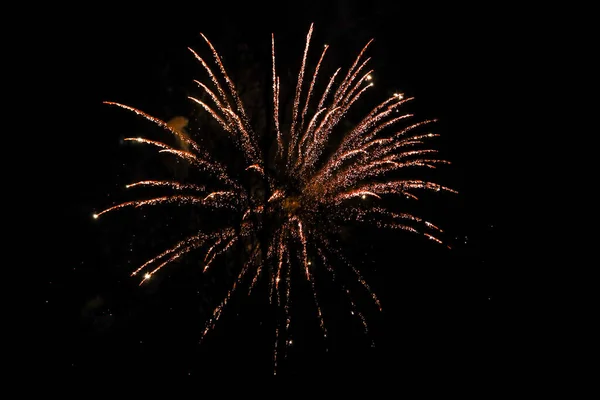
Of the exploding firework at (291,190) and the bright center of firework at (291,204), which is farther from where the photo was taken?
the bright center of firework at (291,204)

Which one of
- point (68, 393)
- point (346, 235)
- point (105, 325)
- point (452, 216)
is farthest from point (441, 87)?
point (68, 393)

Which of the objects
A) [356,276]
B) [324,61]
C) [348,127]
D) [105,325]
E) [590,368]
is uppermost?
[324,61]

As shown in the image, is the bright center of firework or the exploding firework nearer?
the exploding firework

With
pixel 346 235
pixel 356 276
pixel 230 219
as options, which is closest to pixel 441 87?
pixel 346 235

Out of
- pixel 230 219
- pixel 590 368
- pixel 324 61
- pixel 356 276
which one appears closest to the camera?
pixel 590 368

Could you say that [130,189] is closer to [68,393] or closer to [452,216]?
[68,393]

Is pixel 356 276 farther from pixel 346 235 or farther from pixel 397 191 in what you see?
pixel 397 191

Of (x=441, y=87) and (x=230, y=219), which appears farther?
(x=441, y=87)

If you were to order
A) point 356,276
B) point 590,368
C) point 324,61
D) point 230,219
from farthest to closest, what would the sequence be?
1. point 324,61
2. point 356,276
3. point 230,219
4. point 590,368

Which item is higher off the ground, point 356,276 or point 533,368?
point 356,276

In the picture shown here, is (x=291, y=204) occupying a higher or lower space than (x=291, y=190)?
lower
